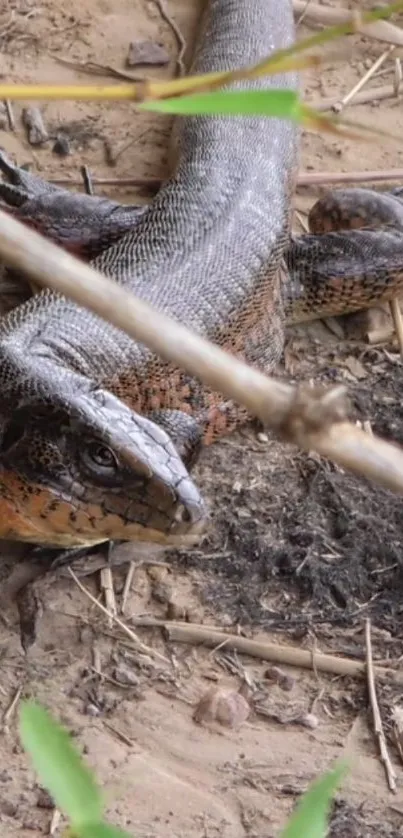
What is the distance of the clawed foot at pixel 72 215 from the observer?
5.10 metres

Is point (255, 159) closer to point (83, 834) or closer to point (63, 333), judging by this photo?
point (63, 333)

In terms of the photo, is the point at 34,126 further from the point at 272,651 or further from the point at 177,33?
the point at 272,651

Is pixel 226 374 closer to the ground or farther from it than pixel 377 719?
farther from it

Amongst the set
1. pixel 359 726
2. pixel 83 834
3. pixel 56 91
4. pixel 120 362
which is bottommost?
pixel 359 726

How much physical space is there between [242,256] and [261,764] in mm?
2102

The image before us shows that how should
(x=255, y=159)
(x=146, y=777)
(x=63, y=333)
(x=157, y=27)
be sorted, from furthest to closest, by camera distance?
(x=157, y=27)
(x=255, y=159)
(x=63, y=333)
(x=146, y=777)

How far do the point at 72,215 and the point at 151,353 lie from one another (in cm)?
119

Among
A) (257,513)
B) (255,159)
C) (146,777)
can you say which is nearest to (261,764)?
(146,777)

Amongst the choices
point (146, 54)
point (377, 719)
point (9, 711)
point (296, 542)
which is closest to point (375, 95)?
point (146, 54)

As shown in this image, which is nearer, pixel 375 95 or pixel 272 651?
pixel 272 651

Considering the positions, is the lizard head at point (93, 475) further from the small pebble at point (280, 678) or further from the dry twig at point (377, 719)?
the dry twig at point (377, 719)

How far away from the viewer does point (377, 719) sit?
354cm

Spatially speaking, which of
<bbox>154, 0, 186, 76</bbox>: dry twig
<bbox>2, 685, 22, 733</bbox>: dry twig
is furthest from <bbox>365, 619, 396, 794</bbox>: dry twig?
<bbox>154, 0, 186, 76</bbox>: dry twig

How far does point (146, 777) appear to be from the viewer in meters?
3.31
